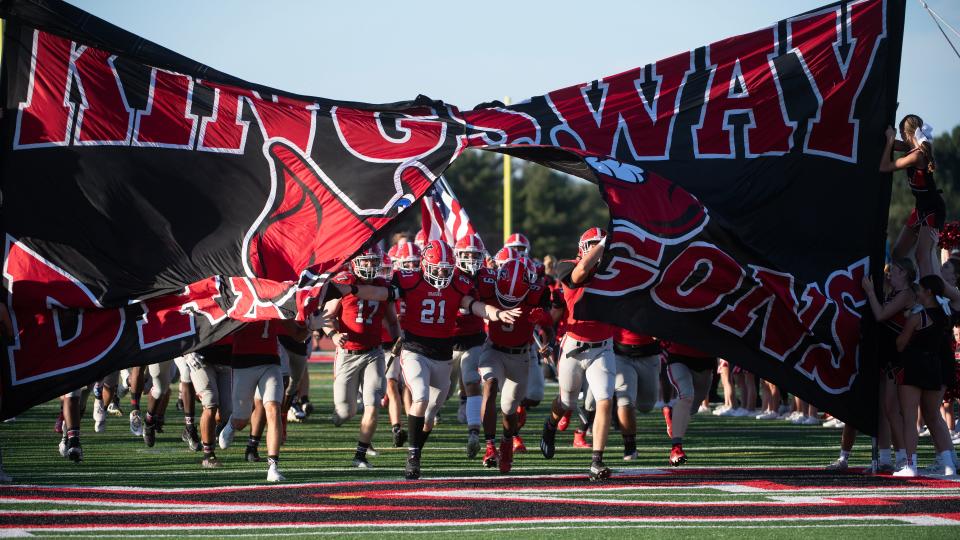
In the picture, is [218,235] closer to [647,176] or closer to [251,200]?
[251,200]

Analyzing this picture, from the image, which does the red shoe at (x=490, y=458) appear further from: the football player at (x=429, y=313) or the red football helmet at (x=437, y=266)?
the red football helmet at (x=437, y=266)

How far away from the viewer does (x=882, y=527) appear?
7879 mm

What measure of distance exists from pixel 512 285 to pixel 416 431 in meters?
1.77

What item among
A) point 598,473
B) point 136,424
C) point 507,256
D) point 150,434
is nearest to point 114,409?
point 136,424

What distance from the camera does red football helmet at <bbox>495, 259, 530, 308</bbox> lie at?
11375 mm

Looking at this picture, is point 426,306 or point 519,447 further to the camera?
point 519,447

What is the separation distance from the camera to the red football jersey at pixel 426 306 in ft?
35.4

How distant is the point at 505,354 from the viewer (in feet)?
38.1

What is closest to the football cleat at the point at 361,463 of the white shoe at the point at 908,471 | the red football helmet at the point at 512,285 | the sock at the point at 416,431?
the sock at the point at 416,431

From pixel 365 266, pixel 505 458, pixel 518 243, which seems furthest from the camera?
pixel 518 243

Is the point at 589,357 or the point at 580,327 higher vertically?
the point at 580,327

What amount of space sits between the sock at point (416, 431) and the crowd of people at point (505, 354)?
0.01 metres

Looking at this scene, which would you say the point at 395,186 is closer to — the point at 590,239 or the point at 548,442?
the point at 590,239

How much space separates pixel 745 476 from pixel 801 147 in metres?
2.85
